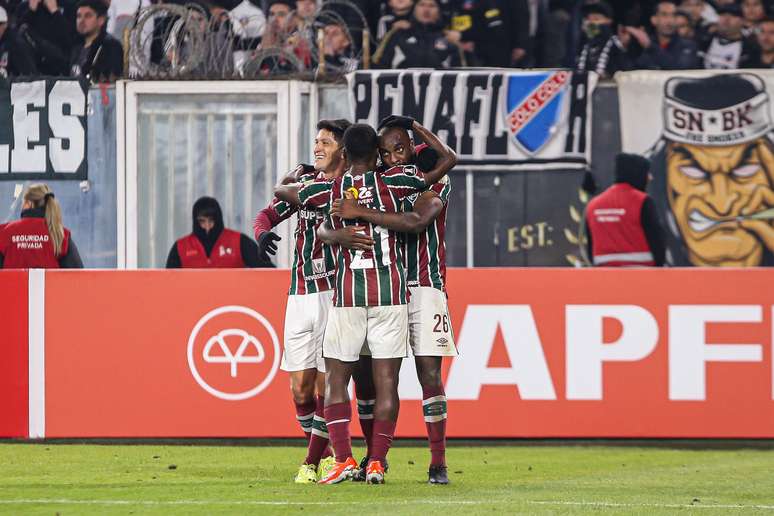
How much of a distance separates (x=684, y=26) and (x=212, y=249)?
5622mm

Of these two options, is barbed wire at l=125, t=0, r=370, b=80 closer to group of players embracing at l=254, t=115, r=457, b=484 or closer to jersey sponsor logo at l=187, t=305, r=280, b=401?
jersey sponsor logo at l=187, t=305, r=280, b=401

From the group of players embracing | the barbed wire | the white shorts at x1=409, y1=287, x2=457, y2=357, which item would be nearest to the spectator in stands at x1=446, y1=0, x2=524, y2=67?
Result: the barbed wire

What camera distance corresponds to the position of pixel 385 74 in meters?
14.8

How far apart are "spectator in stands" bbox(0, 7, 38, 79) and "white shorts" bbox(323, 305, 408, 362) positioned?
8189mm

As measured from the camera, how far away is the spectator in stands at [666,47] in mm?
15977

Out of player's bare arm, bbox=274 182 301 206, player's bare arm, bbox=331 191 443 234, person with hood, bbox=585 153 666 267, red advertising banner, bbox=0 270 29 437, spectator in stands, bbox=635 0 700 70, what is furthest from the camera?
spectator in stands, bbox=635 0 700 70

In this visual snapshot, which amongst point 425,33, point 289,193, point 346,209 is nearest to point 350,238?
point 346,209

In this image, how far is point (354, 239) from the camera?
812cm

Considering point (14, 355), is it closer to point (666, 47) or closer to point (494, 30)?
point (494, 30)

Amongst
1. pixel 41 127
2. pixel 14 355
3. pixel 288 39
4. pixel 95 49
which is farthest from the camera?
pixel 95 49

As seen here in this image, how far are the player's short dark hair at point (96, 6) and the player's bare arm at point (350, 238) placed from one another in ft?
26.3

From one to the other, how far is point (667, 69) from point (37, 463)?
8444mm

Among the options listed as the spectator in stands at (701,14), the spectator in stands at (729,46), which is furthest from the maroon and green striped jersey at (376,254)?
the spectator in stands at (701,14)

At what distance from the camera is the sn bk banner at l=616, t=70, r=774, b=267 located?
48.9 feet
